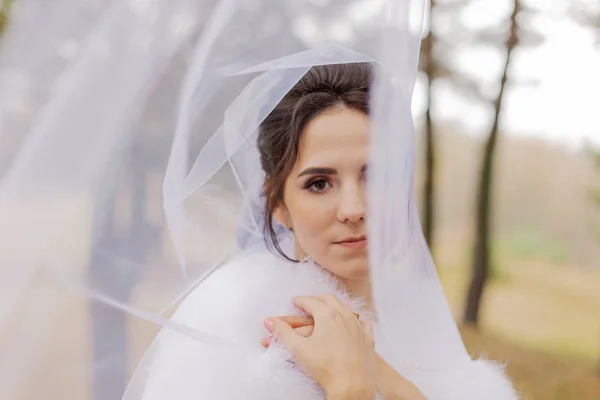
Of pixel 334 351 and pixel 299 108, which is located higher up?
pixel 299 108

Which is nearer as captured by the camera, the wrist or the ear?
the wrist

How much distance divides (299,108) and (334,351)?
0.30 meters

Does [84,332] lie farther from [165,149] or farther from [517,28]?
[517,28]

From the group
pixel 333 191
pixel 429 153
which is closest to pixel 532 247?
pixel 429 153

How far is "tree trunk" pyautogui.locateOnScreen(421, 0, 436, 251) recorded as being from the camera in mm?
2020

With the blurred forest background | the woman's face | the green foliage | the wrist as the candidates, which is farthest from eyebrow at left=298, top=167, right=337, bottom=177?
the green foliage

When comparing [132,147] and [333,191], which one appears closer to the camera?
[132,147]

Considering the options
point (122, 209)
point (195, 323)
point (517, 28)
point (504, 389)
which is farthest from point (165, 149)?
point (517, 28)

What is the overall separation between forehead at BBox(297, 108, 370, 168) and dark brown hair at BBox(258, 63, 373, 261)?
0.01 m

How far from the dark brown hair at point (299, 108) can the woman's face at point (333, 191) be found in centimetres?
1

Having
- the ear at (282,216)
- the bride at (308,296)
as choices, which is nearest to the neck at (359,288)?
the bride at (308,296)

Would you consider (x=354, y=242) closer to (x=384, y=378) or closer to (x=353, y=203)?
(x=353, y=203)

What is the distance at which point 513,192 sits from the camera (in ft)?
6.63

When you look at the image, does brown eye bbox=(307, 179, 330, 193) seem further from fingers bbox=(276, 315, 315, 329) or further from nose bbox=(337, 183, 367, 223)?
fingers bbox=(276, 315, 315, 329)
